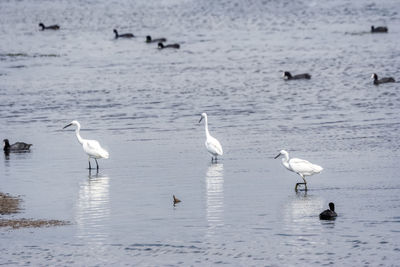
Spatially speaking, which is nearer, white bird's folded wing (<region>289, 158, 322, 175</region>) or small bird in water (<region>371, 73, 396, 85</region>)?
white bird's folded wing (<region>289, 158, 322, 175</region>)

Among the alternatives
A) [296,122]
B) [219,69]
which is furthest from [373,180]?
[219,69]

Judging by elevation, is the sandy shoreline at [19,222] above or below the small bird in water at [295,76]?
below

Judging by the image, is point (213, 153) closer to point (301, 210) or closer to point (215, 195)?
point (215, 195)

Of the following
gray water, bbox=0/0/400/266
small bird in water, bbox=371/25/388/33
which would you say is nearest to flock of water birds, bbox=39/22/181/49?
gray water, bbox=0/0/400/266

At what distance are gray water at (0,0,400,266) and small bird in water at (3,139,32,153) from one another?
29cm

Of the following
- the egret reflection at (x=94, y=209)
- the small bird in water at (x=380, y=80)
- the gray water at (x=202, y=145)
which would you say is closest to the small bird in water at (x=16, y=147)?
the gray water at (x=202, y=145)

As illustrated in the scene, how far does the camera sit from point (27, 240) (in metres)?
18.9

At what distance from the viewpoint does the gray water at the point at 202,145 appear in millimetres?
18328

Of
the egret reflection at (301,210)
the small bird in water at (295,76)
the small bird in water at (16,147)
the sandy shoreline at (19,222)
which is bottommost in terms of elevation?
the sandy shoreline at (19,222)

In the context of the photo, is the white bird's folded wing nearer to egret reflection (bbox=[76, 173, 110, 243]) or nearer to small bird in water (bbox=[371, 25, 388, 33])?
egret reflection (bbox=[76, 173, 110, 243])

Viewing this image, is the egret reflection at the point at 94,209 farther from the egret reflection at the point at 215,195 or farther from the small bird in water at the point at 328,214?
the small bird in water at the point at 328,214

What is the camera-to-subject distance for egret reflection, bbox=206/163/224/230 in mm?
19925

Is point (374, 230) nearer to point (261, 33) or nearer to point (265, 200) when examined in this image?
point (265, 200)

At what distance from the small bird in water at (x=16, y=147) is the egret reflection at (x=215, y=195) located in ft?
19.7
